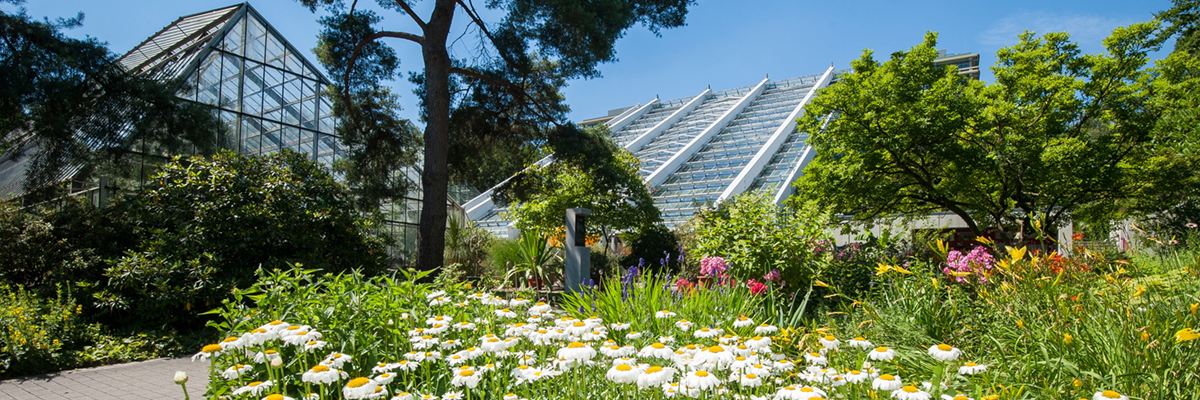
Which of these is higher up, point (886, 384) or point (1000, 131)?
point (1000, 131)

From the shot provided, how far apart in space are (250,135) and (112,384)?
316 inches

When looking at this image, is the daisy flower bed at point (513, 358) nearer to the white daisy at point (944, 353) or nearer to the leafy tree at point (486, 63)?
the white daisy at point (944, 353)

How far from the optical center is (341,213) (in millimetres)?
7832

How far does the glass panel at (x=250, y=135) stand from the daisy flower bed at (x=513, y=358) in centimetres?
953

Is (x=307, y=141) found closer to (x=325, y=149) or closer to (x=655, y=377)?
(x=325, y=149)

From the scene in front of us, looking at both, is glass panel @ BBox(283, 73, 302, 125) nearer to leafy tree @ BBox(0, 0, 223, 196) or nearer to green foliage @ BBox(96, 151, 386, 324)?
leafy tree @ BBox(0, 0, 223, 196)

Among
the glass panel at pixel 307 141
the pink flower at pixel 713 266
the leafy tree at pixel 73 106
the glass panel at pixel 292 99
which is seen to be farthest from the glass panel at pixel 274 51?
the pink flower at pixel 713 266

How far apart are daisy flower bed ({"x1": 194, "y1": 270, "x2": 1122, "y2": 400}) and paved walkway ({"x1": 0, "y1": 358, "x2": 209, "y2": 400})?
174 cm

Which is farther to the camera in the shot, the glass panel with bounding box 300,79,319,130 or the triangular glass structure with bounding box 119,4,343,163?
the glass panel with bounding box 300,79,319,130

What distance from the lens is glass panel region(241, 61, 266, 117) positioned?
460 inches

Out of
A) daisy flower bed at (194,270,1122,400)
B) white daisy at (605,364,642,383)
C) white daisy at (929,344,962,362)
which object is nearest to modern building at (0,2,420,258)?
daisy flower bed at (194,270,1122,400)

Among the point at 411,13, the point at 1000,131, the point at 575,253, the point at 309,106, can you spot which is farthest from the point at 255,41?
the point at 1000,131

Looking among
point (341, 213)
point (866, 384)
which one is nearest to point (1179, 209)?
point (866, 384)

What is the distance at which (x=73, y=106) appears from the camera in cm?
752
